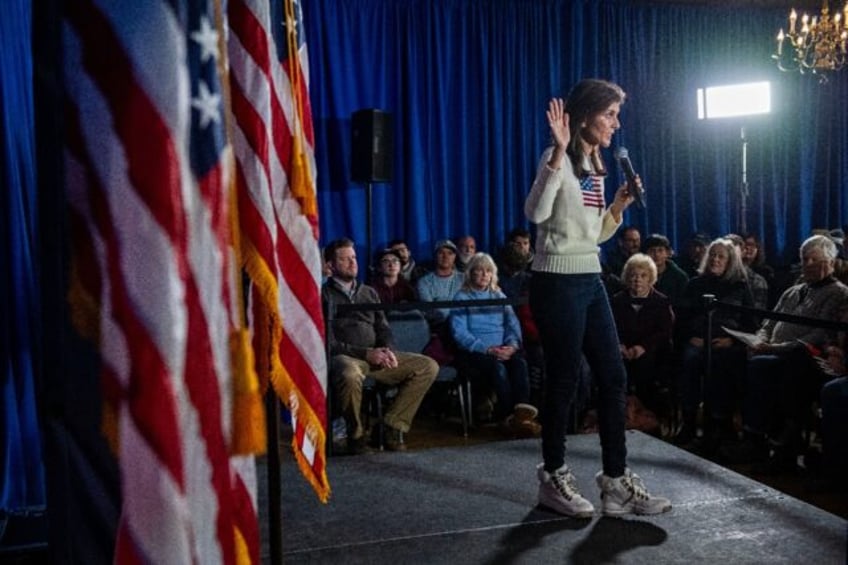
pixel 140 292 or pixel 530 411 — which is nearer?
pixel 140 292

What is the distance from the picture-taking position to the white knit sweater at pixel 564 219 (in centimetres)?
297

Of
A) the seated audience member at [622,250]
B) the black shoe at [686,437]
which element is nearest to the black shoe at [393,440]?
the black shoe at [686,437]

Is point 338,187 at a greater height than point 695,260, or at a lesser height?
greater

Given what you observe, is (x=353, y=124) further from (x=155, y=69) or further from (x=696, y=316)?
(x=155, y=69)

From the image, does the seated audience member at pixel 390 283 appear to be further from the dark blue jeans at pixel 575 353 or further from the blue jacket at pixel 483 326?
the dark blue jeans at pixel 575 353

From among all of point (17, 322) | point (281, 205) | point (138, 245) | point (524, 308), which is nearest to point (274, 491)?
point (281, 205)

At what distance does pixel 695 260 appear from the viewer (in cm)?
764

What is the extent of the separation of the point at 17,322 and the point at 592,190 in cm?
241

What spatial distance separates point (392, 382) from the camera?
524 centimetres

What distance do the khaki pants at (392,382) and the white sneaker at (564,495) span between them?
76.4 inches

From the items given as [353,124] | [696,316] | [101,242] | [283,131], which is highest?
[353,124]

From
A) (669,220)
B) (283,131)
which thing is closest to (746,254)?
(669,220)

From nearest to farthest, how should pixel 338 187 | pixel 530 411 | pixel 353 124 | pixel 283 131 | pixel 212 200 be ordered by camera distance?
1. pixel 212 200
2. pixel 283 131
3. pixel 530 411
4. pixel 353 124
5. pixel 338 187

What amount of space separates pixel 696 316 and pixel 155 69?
466 centimetres
